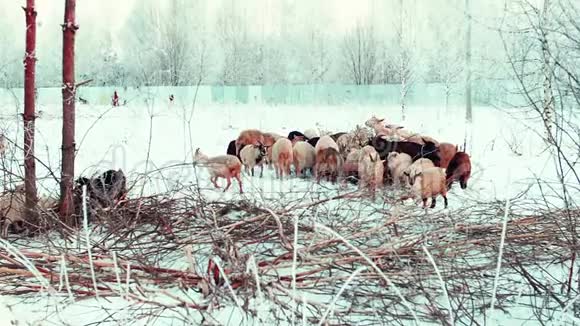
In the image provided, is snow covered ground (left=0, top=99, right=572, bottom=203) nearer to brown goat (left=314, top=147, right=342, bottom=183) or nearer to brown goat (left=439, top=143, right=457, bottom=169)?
brown goat (left=439, top=143, right=457, bottom=169)

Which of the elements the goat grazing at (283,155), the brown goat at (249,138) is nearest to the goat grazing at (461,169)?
the goat grazing at (283,155)

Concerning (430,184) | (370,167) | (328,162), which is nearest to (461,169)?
(370,167)

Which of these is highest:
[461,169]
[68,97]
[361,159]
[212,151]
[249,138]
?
[68,97]

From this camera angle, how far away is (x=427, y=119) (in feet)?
72.5

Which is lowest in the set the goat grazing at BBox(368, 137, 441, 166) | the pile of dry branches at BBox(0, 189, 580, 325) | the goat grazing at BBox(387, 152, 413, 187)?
the pile of dry branches at BBox(0, 189, 580, 325)

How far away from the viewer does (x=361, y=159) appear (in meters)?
6.41

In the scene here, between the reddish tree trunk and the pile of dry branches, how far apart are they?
953mm

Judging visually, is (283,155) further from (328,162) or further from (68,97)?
(68,97)

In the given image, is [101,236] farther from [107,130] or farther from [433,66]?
[433,66]

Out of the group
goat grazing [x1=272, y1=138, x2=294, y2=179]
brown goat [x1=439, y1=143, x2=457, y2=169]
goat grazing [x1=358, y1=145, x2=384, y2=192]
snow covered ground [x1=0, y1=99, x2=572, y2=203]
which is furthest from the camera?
goat grazing [x1=272, y1=138, x2=294, y2=179]

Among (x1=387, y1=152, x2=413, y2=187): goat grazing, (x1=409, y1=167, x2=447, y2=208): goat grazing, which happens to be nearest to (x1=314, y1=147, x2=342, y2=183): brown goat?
(x1=387, y1=152, x2=413, y2=187): goat grazing

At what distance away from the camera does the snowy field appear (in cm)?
219

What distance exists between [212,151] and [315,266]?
33.0ft

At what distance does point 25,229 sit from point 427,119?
20.2m
